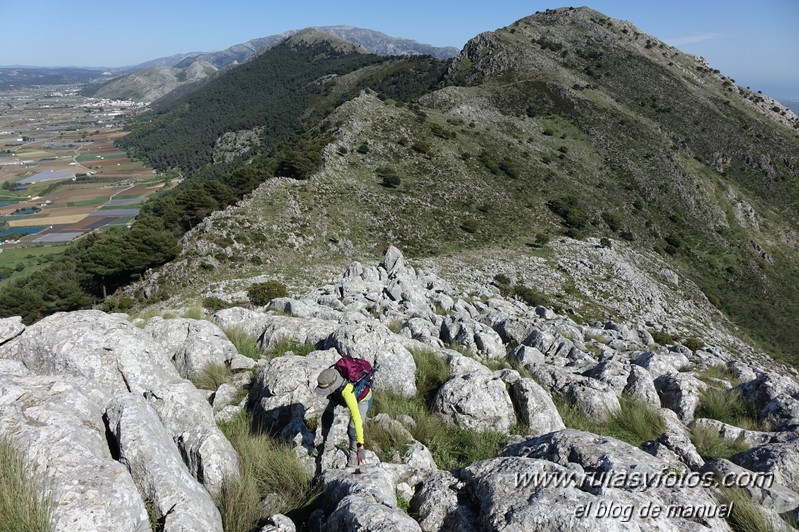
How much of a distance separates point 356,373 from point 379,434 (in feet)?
5.11

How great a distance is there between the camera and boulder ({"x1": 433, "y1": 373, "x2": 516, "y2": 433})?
8.38 m

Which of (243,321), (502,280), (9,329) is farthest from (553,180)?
(9,329)

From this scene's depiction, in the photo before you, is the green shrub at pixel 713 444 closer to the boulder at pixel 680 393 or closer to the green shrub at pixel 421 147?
the boulder at pixel 680 393

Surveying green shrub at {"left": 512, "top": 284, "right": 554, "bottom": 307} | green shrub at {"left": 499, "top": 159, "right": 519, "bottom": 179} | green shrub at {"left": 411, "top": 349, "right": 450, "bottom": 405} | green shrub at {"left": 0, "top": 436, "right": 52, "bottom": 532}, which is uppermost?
green shrub at {"left": 499, "top": 159, "right": 519, "bottom": 179}

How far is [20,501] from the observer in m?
3.69

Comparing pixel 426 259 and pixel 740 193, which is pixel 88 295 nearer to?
pixel 426 259

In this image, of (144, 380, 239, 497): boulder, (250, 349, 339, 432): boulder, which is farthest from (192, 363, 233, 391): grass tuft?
(144, 380, 239, 497): boulder

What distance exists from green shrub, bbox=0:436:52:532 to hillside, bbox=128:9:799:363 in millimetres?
30078

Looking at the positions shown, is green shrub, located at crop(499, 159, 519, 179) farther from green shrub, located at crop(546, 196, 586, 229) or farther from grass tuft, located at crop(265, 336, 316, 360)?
grass tuft, located at crop(265, 336, 316, 360)

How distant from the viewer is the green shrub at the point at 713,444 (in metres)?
7.63

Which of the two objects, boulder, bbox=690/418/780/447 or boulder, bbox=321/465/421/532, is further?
boulder, bbox=690/418/780/447

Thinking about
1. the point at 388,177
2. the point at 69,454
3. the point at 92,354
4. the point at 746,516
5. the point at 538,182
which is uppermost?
the point at 538,182

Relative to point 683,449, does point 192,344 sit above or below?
below

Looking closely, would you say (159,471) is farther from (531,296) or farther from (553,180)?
(553,180)
